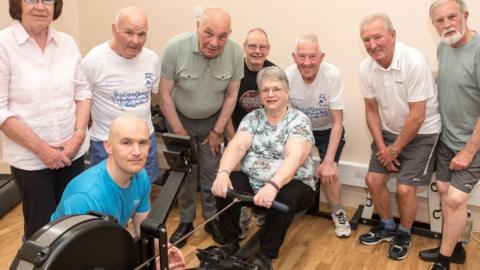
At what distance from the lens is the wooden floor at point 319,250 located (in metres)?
2.67

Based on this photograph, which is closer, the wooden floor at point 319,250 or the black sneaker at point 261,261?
the black sneaker at point 261,261

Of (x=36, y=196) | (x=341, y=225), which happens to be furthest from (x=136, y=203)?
(x=341, y=225)

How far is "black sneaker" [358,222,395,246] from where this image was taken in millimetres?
2926

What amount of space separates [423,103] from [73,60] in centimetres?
197

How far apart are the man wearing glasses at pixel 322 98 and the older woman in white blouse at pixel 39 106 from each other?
1417 mm

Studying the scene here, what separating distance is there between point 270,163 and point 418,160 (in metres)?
0.95

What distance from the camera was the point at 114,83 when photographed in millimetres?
2359

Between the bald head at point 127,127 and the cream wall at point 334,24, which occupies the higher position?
the cream wall at point 334,24

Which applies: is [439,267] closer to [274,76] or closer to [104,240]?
[274,76]

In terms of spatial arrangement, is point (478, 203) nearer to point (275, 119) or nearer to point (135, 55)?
point (275, 119)

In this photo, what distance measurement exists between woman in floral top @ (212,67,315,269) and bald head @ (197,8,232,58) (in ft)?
1.08

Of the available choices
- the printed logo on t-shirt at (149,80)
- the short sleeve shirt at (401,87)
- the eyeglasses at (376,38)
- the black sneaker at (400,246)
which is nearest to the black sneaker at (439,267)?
the black sneaker at (400,246)

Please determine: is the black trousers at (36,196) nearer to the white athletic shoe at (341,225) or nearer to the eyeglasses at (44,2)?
the eyeglasses at (44,2)

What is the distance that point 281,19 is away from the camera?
3.59 m
